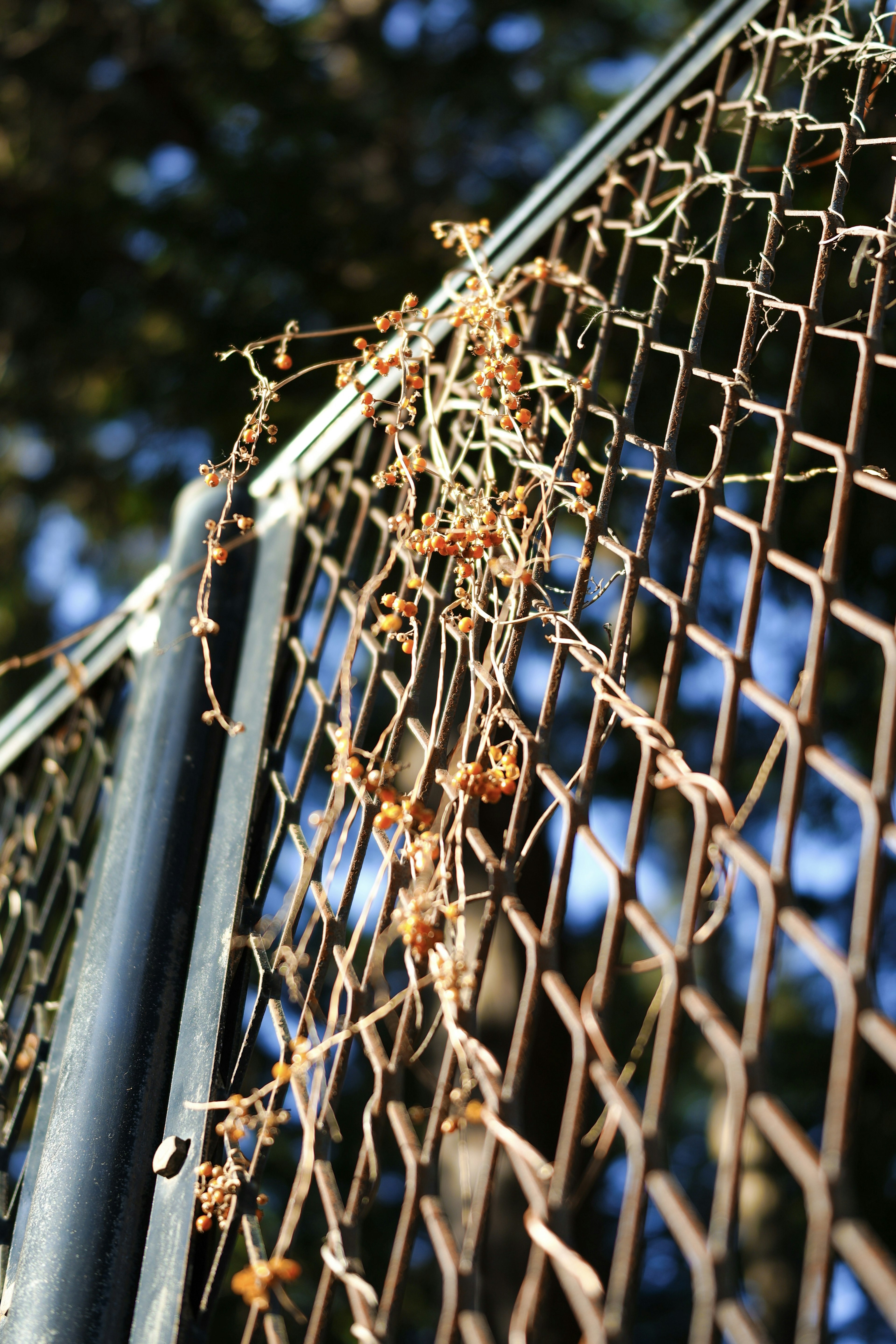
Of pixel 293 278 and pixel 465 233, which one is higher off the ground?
pixel 293 278

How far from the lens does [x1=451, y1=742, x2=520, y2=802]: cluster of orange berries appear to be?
117cm

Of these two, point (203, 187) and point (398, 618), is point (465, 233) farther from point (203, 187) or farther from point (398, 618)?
point (203, 187)

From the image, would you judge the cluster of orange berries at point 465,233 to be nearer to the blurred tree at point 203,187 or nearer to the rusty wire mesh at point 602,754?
the rusty wire mesh at point 602,754

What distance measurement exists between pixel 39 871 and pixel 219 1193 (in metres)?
1.24

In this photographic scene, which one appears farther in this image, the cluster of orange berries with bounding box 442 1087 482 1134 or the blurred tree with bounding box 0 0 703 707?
the blurred tree with bounding box 0 0 703 707

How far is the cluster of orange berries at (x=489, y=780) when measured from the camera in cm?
117

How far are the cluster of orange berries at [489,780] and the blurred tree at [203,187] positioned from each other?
8.97ft

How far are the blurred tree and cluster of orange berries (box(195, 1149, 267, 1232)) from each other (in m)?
2.88

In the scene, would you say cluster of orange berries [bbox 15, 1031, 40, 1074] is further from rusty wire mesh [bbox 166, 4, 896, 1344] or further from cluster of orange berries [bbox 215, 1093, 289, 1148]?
→ cluster of orange berries [bbox 215, 1093, 289, 1148]

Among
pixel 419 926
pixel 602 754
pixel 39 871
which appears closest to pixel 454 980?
pixel 419 926

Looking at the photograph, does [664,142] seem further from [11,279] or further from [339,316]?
[11,279]

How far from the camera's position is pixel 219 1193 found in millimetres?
1191

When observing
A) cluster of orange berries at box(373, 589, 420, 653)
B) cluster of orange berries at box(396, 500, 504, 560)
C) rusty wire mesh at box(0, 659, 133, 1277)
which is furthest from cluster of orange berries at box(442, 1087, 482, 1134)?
rusty wire mesh at box(0, 659, 133, 1277)

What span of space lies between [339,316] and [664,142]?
2205 mm
